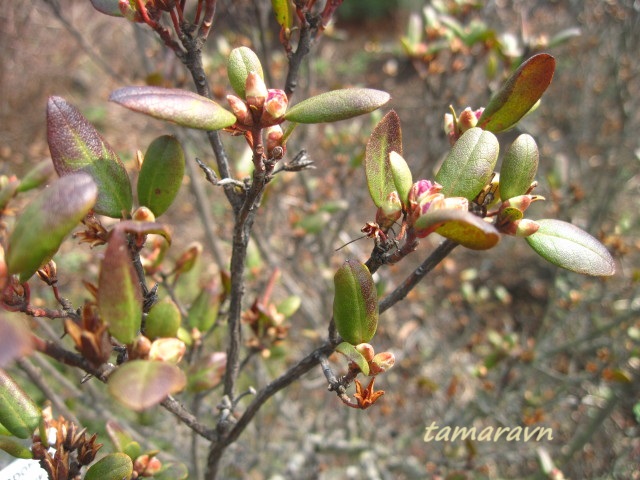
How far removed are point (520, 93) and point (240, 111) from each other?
0.37m

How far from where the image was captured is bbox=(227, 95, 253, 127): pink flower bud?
570 millimetres

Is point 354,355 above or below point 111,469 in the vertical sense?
above

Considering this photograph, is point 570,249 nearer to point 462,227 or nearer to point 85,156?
point 462,227

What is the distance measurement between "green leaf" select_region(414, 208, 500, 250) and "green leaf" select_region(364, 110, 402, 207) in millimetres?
147

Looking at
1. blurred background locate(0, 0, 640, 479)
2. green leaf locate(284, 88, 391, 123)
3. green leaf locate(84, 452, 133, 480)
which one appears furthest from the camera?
blurred background locate(0, 0, 640, 479)

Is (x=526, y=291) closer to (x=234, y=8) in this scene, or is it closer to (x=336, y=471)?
(x=336, y=471)

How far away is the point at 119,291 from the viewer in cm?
49

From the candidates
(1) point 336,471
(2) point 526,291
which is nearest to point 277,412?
(1) point 336,471

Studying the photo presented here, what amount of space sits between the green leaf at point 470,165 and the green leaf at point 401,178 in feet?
0.15

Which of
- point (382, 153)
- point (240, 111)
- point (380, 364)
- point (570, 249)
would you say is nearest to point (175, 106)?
point (240, 111)

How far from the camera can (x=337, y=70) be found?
634 centimetres

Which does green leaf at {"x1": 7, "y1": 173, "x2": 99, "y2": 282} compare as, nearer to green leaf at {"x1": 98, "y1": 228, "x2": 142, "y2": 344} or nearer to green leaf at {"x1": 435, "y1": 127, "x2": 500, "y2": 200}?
green leaf at {"x1": 98, "y1": 228, "x2": 142, "y2": 344}

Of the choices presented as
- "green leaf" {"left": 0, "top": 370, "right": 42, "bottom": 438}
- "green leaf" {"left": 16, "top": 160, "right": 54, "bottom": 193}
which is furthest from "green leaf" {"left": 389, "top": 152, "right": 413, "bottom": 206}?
"green leaf" {"left": 0, "top": 370, "right": 42, "bottom": 438}

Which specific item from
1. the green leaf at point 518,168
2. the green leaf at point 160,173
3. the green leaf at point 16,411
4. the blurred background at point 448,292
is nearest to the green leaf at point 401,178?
the green leaf at point 518,168
